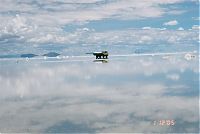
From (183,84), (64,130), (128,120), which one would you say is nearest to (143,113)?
(128,120)

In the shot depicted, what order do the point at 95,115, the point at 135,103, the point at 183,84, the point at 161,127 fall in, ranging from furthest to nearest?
the point at 183,84, the point at 135,103, the point at 95,115, the point at 161,127

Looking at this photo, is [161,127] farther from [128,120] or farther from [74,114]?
[74,114]

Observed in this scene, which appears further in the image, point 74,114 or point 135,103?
point 135,103

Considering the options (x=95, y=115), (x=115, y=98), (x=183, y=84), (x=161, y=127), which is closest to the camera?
(x=161, y=127)
